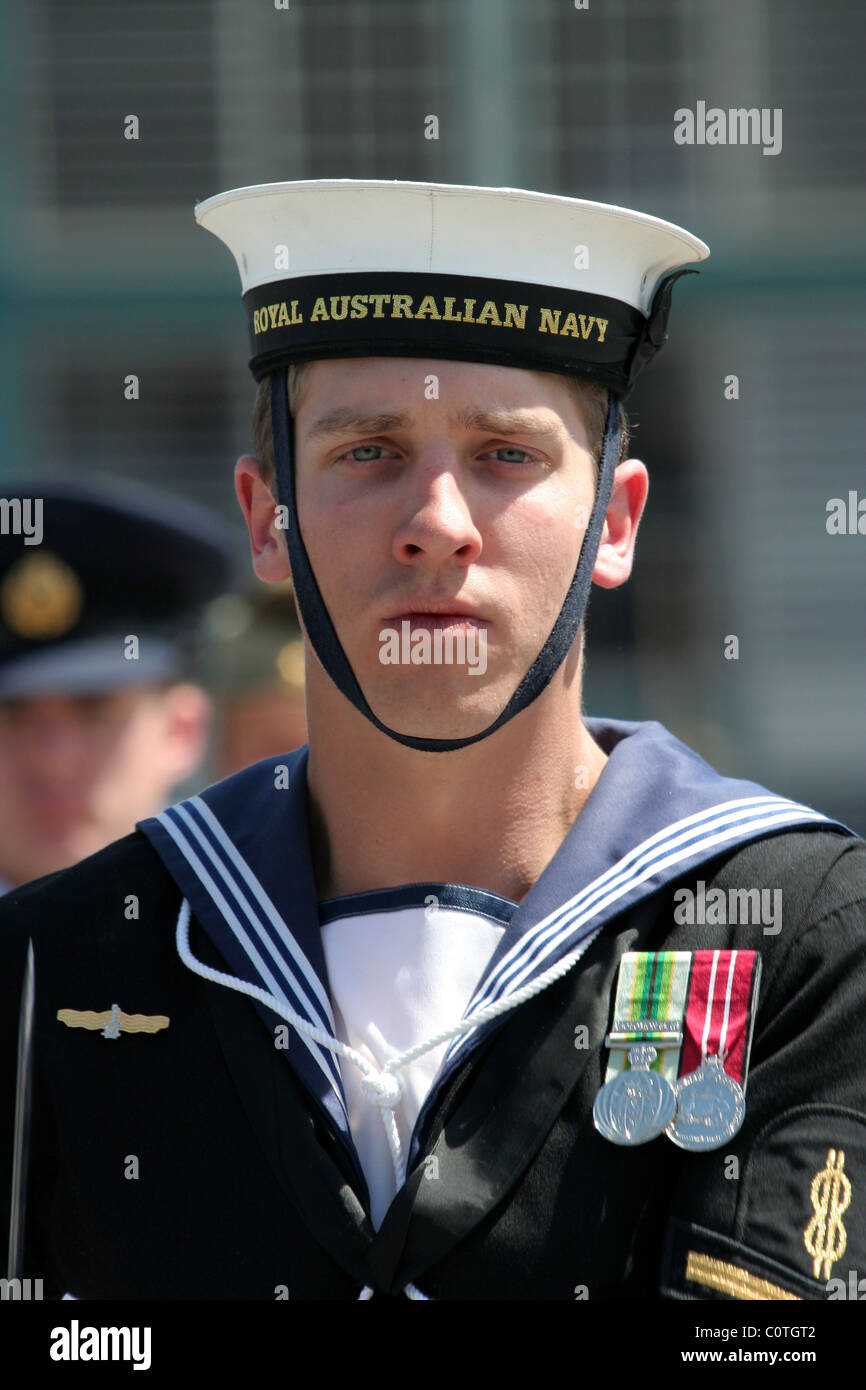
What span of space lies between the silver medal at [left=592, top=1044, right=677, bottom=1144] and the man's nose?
0.58 m

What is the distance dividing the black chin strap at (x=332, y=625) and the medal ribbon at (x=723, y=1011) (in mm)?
368

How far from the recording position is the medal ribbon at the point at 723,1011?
2105mm

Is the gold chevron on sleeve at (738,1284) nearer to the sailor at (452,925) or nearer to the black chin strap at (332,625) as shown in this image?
the sailor at (452,925)

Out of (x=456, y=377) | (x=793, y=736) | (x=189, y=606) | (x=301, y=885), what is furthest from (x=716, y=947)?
(x=793, y=736)

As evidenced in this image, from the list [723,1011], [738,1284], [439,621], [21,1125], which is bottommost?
[738,1284]

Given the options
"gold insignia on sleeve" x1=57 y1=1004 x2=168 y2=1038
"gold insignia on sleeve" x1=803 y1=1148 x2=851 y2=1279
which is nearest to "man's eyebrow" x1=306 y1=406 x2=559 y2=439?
"gold insignia on sleeve" x1=57 y1=1004 x2=168 y2=1038

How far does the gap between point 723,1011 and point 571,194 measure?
3770 mm

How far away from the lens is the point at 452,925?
2293 mm

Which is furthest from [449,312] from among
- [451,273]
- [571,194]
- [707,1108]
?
[571,194]

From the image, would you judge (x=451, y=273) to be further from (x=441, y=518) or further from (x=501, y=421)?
(x=441, y=518)

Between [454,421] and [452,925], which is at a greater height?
[454,421]

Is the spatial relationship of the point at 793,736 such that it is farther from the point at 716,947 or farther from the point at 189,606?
the point at 716,947

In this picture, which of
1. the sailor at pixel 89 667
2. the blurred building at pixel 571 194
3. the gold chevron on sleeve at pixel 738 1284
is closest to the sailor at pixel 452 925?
the gold chevron on sleeve at pixel 738 1284

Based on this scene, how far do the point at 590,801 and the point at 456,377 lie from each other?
0.52 m
